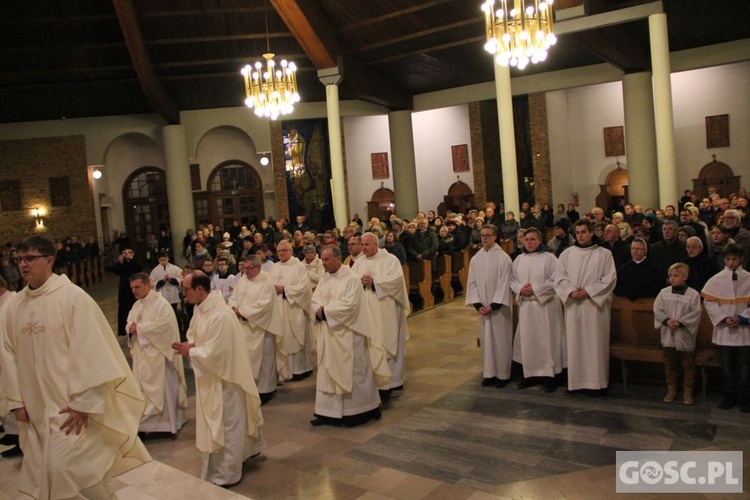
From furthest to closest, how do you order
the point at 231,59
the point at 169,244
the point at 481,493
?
the point at 169,244 → the point at 231,59 → the point at 481,493

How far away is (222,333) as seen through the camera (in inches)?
200

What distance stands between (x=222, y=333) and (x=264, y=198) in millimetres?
18455

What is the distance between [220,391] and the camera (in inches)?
203

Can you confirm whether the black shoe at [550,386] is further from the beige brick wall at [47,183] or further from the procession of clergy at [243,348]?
the beige brick wall at [47,183]

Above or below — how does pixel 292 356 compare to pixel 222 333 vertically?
below

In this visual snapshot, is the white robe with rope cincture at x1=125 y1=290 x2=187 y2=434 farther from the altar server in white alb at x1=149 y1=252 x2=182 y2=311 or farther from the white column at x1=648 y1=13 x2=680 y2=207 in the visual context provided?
the white column at x1=648 y1=13 x2=680 y2=207

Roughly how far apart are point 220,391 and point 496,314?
322 centimetres

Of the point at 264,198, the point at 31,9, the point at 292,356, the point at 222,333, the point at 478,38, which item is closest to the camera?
the point at 222,333

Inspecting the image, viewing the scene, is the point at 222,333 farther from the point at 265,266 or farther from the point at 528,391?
the point at 265,266

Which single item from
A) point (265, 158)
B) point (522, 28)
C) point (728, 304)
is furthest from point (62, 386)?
point (265, 158)

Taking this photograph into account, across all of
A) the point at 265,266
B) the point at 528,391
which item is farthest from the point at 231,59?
the point at 528,391

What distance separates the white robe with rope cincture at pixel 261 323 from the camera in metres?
7.30

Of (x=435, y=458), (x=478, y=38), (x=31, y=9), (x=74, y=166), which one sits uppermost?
(x=31, y=9)

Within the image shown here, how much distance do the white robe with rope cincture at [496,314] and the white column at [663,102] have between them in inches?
292
